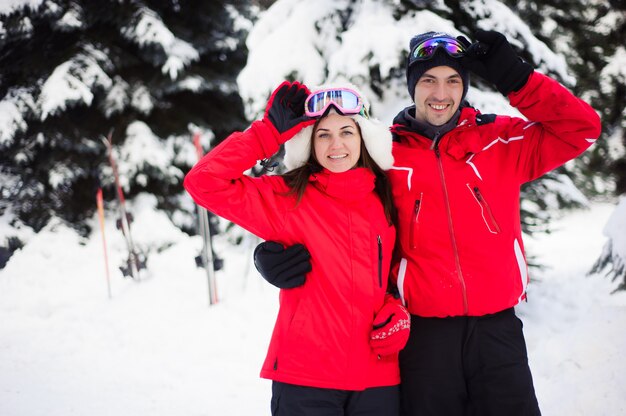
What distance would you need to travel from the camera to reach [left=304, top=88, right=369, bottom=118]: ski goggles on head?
2.35 metres

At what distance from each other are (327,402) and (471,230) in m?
1.10

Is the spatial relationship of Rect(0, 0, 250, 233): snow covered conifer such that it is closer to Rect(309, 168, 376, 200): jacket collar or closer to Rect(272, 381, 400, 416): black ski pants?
Rect(309, 168, 376, 200): jacket collar

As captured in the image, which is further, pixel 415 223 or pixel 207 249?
pixel 207 249

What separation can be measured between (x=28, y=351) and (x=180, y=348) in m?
1.70

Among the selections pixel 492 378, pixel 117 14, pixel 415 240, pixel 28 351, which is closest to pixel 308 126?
pixel 415 240

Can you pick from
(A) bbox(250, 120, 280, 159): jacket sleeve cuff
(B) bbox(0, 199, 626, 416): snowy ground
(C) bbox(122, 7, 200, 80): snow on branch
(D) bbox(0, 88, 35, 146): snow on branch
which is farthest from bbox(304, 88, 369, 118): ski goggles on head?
(D) bbox(0, 88, 35, 146): snow on branch

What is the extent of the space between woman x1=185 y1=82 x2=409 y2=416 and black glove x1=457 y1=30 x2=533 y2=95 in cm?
60

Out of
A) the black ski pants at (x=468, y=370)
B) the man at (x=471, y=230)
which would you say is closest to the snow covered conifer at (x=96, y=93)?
the man at (x=471, y=230)

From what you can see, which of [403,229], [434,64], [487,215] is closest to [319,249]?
[403,229]

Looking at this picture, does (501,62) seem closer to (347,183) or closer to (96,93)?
(347,183)

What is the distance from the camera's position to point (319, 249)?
2254 mm

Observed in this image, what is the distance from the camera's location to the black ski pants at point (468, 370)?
2.22 meters

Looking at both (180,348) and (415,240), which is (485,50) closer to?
(415,240)

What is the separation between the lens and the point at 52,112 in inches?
323
